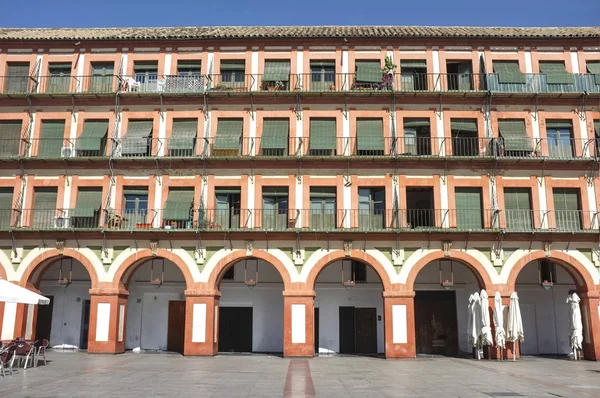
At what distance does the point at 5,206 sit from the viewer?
96.1 ft

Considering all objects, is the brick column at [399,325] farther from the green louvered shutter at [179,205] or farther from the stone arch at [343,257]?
the green louvered shutter at [179,205]

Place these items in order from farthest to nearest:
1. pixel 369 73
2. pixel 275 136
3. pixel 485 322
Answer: pixel 369 73
pixel 275 136
pixel 485 322

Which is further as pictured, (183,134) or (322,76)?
(322,76)

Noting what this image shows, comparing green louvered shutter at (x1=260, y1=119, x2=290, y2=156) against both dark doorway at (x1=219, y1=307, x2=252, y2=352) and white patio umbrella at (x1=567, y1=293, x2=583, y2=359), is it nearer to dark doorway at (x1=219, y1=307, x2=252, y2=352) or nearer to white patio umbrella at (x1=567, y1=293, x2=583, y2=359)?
dark doorway at (x1=219, y1=307, x2=252, y2=352)

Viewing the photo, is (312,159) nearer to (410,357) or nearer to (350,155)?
(350,155)

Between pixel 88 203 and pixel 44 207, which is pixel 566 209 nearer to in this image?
pixel 88 203

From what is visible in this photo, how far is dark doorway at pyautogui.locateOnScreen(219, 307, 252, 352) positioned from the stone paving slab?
4113 mm

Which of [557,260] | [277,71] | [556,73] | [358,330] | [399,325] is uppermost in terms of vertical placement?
[277,71]

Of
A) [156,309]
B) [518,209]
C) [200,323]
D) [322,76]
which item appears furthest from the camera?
[156,309]

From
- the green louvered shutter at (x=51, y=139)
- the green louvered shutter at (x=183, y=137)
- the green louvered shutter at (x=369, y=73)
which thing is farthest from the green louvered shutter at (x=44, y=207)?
the green louvered shutter at (x=369, y=73)

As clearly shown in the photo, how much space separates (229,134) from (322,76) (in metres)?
5.77

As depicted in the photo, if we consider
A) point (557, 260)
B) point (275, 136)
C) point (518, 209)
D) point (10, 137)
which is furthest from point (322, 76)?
point (10, 137)

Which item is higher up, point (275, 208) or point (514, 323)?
point (275, 208)

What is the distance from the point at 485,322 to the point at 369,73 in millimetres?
13472
